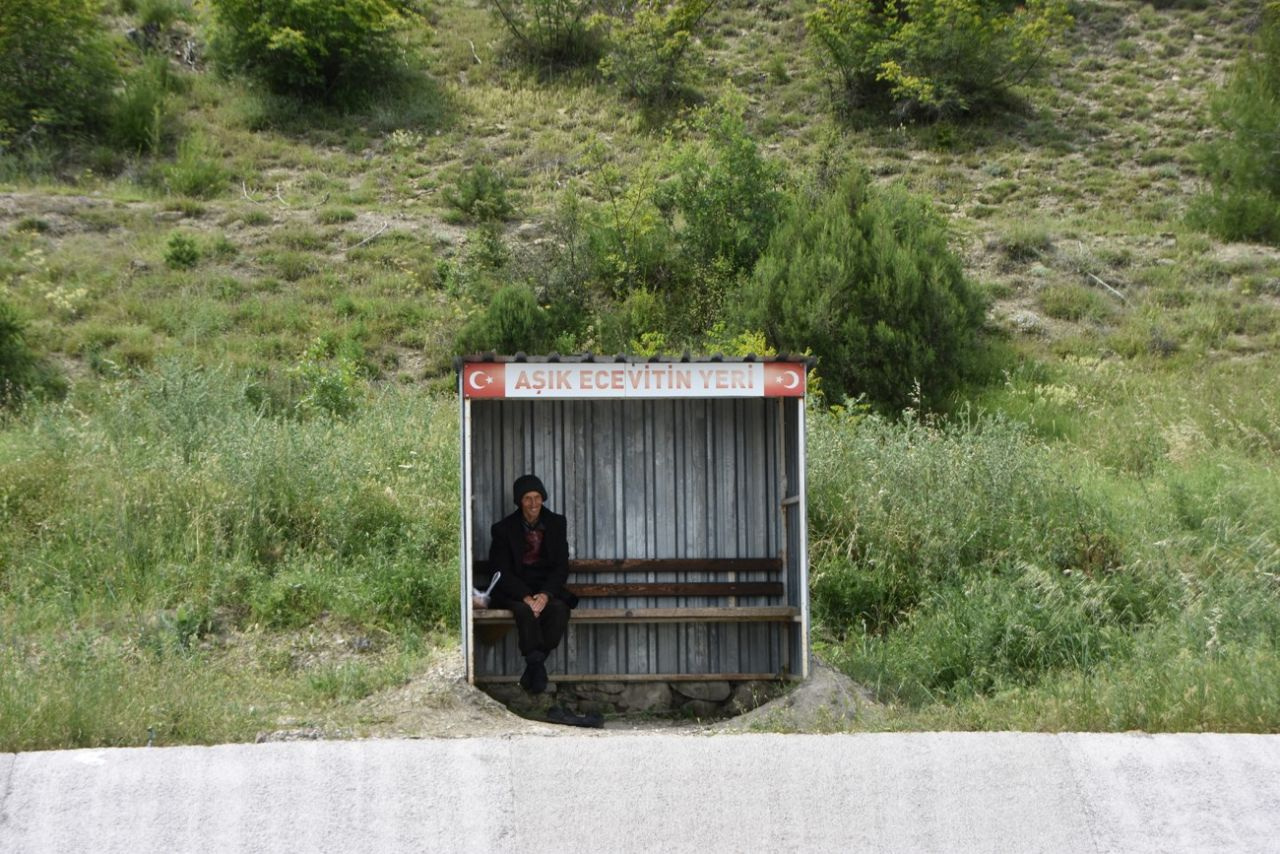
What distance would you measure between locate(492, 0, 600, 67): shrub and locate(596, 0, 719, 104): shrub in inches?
56.9

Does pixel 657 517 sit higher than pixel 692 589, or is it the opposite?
pixel 657 517

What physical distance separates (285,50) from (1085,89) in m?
18.5

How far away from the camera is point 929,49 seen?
2772 cm

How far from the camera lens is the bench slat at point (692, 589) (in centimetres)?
945

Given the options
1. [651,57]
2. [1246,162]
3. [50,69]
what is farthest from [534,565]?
[651,57]

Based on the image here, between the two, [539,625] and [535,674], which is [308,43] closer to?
[539,625]

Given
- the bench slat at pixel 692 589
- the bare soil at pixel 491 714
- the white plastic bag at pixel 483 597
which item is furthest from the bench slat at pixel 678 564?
the bare soil at pixel 491 714

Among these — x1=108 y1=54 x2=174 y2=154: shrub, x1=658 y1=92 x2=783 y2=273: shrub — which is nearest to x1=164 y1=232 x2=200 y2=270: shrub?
x1=108 y1=54 x2=174 y2=154: shrub

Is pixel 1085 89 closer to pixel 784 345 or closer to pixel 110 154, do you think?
pixel 784 345

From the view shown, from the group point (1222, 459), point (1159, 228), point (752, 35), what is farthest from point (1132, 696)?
point (752, 35)

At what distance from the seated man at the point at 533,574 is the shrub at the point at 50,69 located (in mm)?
20015

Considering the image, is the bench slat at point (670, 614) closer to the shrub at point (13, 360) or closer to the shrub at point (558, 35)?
the shrub at point (13, 360)

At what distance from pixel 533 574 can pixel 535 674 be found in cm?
71

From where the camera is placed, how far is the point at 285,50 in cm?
2734
